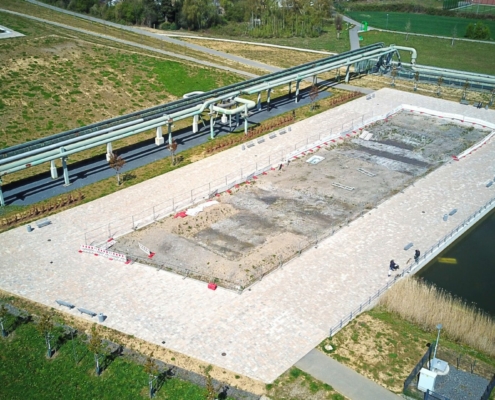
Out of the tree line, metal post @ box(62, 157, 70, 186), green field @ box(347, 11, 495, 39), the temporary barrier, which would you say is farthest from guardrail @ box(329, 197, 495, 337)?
green field @ box(347, 11, 495, 39)

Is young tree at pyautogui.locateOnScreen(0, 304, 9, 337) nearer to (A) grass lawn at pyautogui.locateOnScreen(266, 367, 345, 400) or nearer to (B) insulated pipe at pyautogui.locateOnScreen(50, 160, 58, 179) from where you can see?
(A) grass lawn at pyautogui.locateOnScreen(266, 367, 345, 400)

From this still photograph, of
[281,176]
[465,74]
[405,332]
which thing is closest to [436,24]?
[465,74]

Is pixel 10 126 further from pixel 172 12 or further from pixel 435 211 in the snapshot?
pixel 172 12

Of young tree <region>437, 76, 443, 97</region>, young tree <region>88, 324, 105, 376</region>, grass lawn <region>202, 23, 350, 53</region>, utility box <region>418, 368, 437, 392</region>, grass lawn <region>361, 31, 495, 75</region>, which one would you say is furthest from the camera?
grass lawn <region>202, 23, 350, 53</region>

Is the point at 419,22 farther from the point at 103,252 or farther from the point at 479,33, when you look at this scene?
the point at 103,252

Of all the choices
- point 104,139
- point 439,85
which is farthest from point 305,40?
point 104,139
